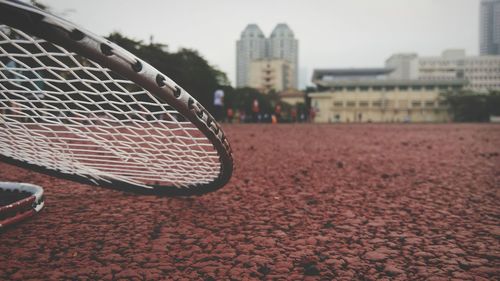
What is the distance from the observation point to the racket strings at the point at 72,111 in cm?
124

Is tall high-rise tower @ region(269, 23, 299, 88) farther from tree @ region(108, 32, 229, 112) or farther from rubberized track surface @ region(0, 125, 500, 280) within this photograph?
rubberized track surface @ region(0, 125, 500, 280)

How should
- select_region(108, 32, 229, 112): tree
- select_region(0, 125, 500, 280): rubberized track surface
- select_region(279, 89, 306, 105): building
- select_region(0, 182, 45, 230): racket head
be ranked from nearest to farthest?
select_region(0, 125, 500, 280): rubberized track surface < select_region(0, 182, 45, 230): racket head < select_region(108, 32, 229, 112): tree < select_region(279, 89, 306, 105): building

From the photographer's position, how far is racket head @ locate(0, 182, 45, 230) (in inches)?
71.5

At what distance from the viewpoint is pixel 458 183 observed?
329cm

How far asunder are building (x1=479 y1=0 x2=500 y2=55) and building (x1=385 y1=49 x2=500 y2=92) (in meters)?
97.1

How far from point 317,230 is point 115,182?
1305 mm

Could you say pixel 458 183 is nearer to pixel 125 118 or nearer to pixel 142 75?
pixel 125 118

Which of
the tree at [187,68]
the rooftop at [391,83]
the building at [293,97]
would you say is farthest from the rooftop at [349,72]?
the tree at [187,68]

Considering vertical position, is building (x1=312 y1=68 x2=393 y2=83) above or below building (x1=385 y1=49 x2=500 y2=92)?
below

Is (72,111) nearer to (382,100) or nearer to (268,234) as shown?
(268,234)

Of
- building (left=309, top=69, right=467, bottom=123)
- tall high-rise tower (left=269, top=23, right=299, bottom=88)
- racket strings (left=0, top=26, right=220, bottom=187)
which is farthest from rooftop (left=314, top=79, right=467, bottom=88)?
tall high-rise tower (left=269, top=23, right=299, bottom=88)

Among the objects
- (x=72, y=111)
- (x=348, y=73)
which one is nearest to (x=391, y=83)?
(x=348, y=73)

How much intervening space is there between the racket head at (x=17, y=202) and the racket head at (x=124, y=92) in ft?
0.49

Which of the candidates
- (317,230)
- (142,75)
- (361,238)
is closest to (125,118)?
(142,75)
